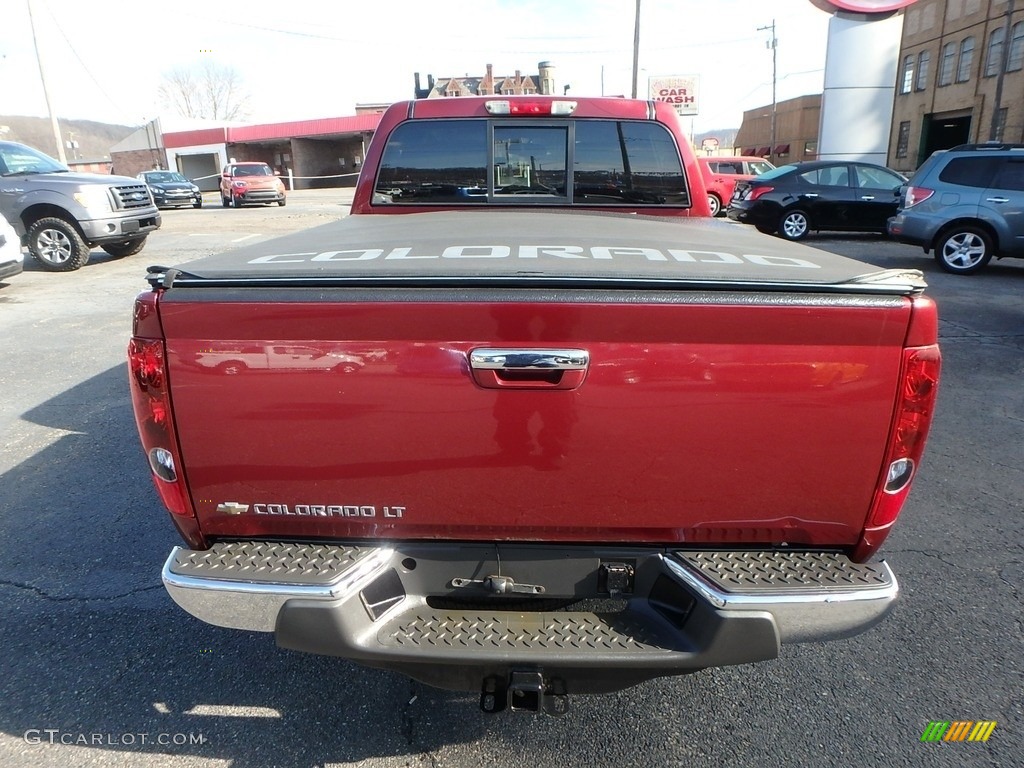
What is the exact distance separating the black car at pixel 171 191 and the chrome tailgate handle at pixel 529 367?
29.0m

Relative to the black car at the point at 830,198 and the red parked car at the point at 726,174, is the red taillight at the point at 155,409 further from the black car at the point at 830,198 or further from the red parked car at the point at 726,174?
the red parked car at the point at 726,174

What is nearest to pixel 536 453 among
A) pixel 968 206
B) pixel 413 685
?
pixel 413 685

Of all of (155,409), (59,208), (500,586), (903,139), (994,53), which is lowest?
(500,586)

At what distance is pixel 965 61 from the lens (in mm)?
37531

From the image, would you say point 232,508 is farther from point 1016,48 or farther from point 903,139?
point 903,139

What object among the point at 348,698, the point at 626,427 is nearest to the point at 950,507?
the point at 626,427

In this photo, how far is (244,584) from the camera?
188 centimetres

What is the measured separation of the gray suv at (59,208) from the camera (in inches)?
435

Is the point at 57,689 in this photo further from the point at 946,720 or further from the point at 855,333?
the point at 946,720

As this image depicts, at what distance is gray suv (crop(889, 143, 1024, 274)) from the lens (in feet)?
33.2

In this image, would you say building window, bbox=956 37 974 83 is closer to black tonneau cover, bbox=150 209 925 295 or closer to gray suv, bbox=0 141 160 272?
gray suv, bbox=0 141 160 272

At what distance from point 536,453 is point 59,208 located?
12.3 metres

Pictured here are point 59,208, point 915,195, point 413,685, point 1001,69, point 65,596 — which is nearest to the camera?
point 413,685

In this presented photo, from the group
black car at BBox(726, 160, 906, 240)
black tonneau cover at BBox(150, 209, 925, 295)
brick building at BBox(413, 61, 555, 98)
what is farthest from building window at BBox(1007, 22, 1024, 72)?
black tonneau cover at BBox(150, 209, 925, 295)
